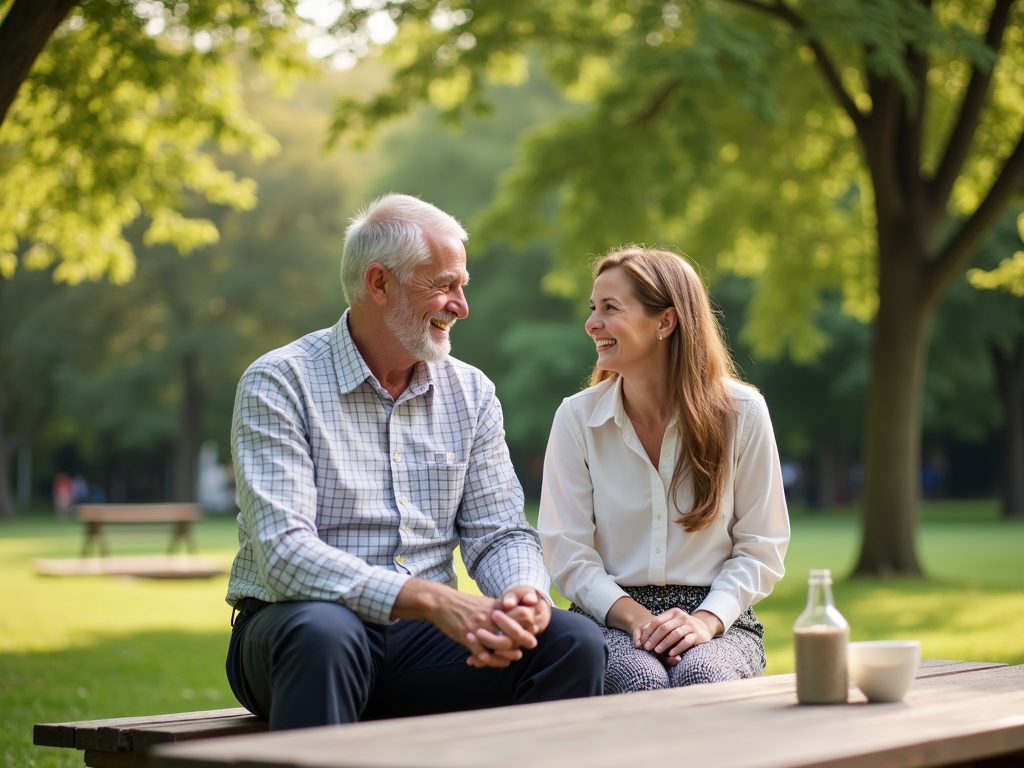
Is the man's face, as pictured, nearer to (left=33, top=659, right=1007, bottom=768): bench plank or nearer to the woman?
the woman

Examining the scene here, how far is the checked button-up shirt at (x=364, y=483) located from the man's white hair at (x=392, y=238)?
15 cm

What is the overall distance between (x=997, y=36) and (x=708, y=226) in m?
5.69

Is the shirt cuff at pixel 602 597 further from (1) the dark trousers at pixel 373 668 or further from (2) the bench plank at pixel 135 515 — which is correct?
(2) the bench plank at pixel 135 515

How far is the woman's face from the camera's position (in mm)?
4492

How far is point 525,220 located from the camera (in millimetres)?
16594

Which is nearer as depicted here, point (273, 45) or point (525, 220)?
point (273, 45)

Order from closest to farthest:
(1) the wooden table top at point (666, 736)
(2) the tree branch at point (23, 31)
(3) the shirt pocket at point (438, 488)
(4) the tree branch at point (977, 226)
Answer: (1) the wooden table top at point (666, 736) < (3) the shirt pocket at point (438, 488) < (2) the tree branch at point (23, 31) < (4) the tree branch at point (977, 226)

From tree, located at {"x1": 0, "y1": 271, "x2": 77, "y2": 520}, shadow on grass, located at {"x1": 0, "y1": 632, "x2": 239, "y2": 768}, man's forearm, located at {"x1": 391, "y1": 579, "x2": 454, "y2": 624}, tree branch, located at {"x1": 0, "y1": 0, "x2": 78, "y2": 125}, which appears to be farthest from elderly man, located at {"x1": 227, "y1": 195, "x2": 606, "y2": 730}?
tree, located at {"x1": 0, "y1": 271, "x2": 77, "y2": 520}

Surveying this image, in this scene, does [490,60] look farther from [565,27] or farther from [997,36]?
[997,36]

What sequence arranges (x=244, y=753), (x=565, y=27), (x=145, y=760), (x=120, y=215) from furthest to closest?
(x=565, y=27)
(x=120, y=215)
(x=145, y=760)
(x=244, y=753)

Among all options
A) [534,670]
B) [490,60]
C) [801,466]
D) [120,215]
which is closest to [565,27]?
[490,60]

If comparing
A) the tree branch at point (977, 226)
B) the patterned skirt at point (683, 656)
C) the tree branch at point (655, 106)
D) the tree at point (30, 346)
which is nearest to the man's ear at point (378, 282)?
the patterned skirt at point (683, 656)

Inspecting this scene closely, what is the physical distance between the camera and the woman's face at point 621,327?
4.49 metres

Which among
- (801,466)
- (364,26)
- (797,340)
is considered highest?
(364,26)
